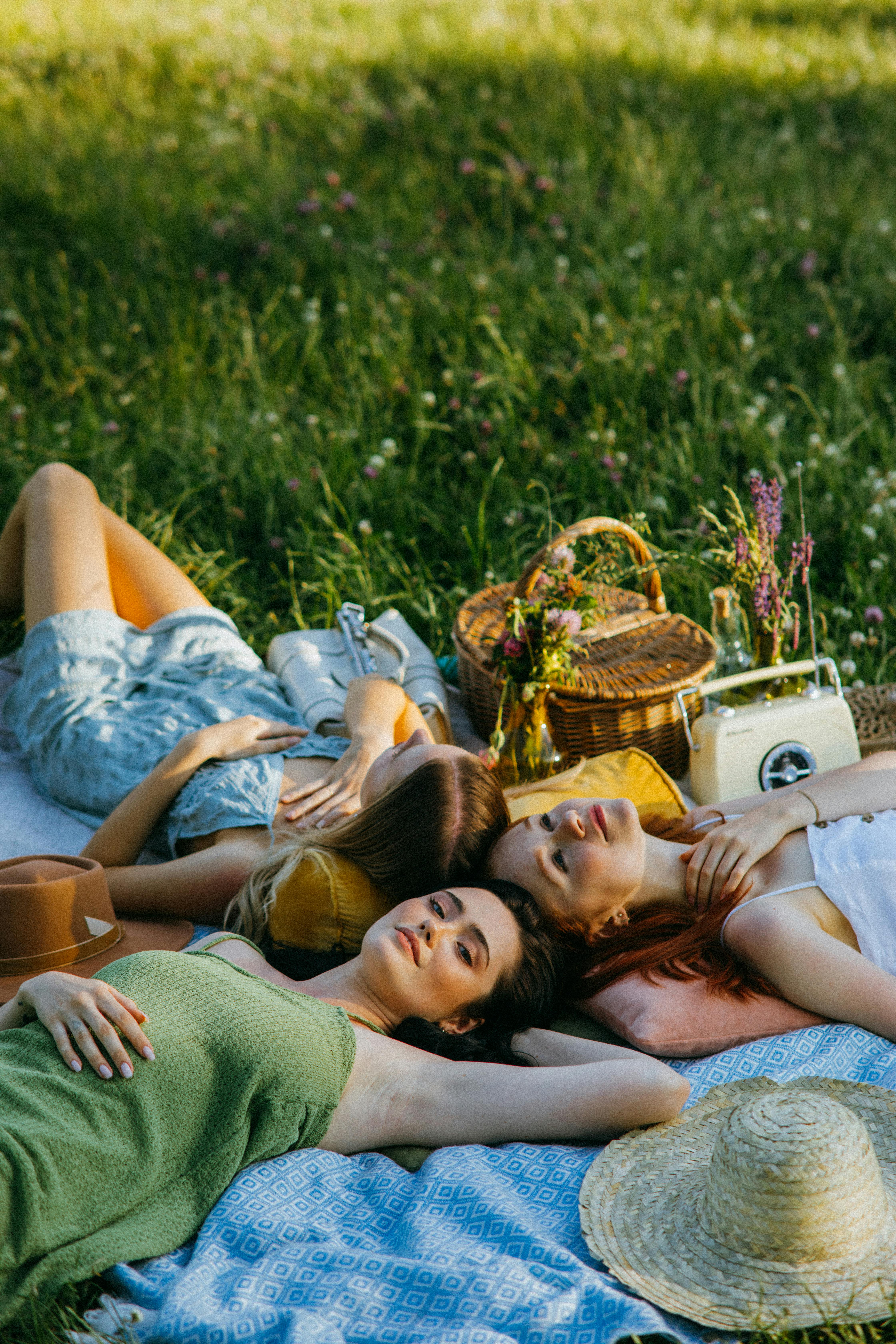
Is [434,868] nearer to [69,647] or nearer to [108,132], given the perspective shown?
[69,647]

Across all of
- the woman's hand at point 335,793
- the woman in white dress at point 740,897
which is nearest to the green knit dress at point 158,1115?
the woman in white dress at point 740,897

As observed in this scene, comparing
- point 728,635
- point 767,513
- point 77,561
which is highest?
point 767,513

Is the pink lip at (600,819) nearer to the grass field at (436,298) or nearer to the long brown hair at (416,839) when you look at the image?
the long brown hair at (416,839)

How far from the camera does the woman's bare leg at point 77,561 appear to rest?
416 centimetres

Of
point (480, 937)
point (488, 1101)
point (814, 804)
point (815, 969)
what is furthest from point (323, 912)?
point (814, 804)

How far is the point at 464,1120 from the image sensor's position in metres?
2.46

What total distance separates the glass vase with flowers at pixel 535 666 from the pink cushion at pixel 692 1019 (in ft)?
3.34

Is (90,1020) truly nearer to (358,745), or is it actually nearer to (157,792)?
(157,792)

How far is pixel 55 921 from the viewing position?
9.11ft

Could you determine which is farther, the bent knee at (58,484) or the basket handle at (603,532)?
the bent knee at (58,484)

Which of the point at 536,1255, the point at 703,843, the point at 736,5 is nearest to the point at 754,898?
the point at 703,843

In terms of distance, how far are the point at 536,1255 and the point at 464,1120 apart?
40cm

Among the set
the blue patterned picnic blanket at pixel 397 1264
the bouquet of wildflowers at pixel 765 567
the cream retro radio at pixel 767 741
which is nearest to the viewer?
the blue patterned picnic blanket at pixel 397 1264

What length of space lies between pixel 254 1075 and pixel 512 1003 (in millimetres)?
693
